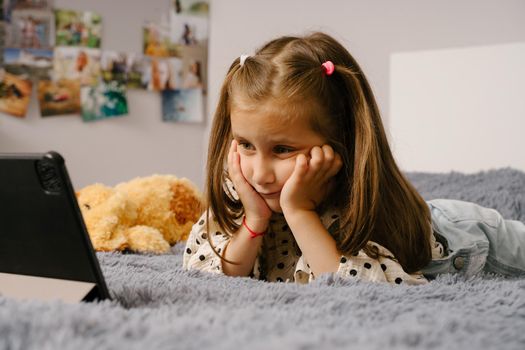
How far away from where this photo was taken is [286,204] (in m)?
0.90

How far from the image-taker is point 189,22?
2662mm

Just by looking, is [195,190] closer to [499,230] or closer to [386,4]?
[499,230]

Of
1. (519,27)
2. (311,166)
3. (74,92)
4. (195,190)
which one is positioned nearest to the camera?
(311,166)

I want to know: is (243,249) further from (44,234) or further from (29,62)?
(29,62)

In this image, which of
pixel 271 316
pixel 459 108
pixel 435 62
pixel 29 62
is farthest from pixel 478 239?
pixel 29 62

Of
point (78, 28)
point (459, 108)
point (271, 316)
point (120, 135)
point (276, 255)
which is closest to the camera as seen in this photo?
point (271, 316)

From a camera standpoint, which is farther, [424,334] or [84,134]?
[84,134]

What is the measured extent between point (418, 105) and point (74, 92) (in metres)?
1.35

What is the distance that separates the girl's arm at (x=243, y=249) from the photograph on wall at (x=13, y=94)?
157 centimetres

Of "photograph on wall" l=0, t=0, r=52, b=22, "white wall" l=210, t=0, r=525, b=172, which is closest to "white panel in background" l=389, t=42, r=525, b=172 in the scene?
"white wall" l=210, t=0, r=525, b=172

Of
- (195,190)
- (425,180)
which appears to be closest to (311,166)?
(195,190)

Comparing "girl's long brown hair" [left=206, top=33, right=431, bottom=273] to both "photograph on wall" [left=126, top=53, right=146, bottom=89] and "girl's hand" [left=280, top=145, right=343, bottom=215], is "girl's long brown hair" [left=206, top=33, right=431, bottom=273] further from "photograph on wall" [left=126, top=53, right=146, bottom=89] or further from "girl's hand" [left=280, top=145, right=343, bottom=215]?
"photograph on wall" [left=126, top=53, right=146, bottom=89]

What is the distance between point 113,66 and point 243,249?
1715 millimetres

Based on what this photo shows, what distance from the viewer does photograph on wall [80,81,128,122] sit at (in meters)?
2.39
